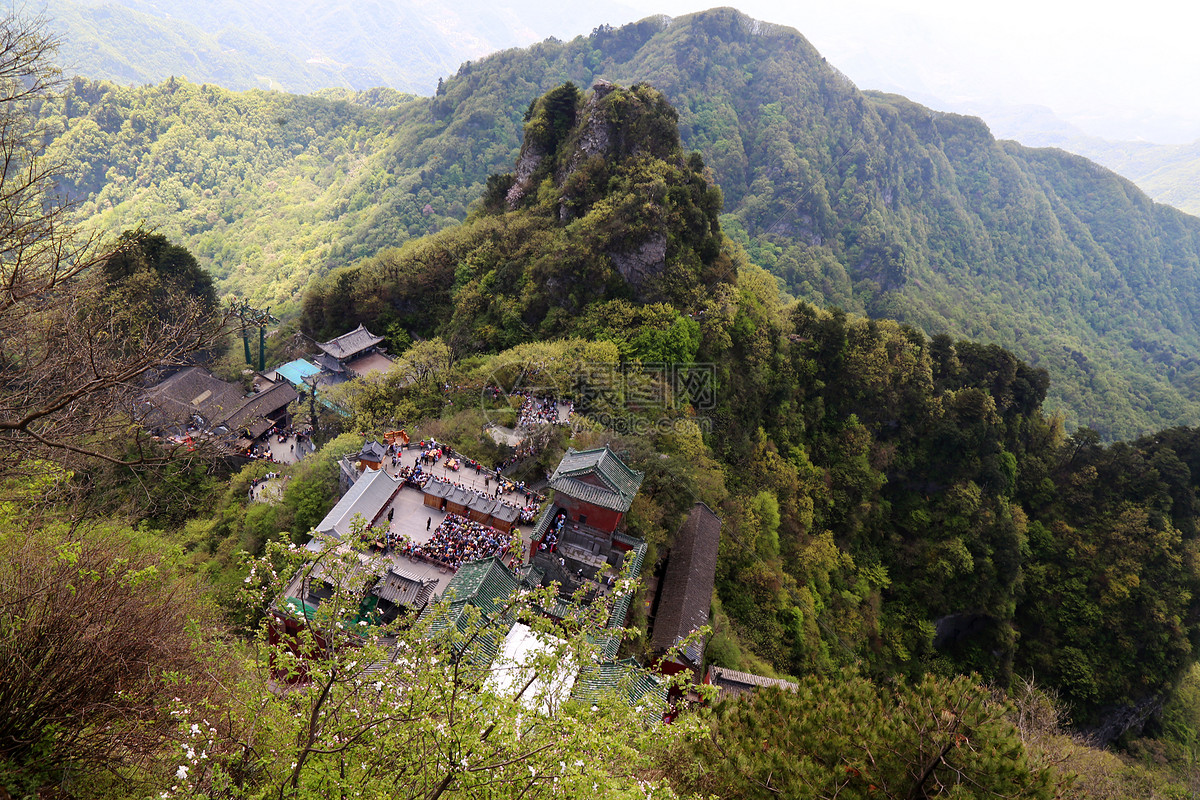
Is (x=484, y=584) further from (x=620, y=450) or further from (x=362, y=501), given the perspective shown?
(x=620, y=450)

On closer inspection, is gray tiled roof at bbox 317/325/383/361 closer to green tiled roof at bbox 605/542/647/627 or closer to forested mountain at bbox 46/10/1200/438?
forested mountain at bbox 46/10/1200/438

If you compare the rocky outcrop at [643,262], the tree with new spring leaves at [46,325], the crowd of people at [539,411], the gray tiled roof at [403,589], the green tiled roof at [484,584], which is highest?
the tree with new spring leaves at [46,325]

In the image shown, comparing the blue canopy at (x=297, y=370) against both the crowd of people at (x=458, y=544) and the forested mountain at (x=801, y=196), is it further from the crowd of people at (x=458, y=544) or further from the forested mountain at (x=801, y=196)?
the forested mountain at (x=801, y=196)

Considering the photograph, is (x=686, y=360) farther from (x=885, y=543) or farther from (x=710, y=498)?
(x=885, y=543)

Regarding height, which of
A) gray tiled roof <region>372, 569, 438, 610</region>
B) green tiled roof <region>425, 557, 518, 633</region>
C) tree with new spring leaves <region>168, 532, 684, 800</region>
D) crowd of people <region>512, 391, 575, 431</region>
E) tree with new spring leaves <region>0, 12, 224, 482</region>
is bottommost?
gray tiled roof <region>372, 569, 438, 610</region>

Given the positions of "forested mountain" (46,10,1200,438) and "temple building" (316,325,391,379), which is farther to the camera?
"forested mountain" (46,10,1200,438)

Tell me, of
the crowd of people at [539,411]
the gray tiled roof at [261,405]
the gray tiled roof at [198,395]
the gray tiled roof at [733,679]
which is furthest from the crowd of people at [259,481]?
the gray tiled roof at [733,679]

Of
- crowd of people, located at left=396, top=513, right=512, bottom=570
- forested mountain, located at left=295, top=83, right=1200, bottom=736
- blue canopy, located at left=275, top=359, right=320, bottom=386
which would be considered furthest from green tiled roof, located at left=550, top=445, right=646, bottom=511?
blue canopy, located at left=275, top=359, right=320, bottom=386
